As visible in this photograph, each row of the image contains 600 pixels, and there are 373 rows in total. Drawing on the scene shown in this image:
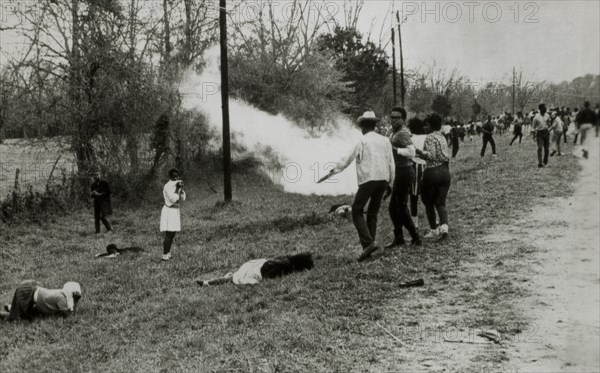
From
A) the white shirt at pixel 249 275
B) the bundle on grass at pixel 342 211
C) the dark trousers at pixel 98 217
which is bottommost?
the dark trousers at pixel 98 217

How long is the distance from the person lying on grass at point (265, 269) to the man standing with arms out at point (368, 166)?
2.89ft

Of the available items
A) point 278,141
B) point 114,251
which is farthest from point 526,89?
point 114,251

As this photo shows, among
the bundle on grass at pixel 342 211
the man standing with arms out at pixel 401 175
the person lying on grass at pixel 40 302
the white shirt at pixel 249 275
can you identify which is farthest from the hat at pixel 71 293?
the bundle on grass at pixel 342 211

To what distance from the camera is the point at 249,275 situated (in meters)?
8.29

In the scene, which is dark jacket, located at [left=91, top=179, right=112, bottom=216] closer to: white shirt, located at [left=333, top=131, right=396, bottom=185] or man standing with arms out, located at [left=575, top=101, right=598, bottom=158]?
white shirt, located at [left=333, top=131, right=396, bottom=185]

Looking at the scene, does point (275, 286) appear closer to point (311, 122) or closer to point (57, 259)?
point (57, 259)

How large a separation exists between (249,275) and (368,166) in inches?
86.2

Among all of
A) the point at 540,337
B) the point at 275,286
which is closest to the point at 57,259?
the point at 275,286

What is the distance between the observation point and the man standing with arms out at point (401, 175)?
27.8 ft

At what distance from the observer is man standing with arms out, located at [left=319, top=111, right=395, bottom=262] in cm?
800

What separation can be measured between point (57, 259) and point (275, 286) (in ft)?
23.8

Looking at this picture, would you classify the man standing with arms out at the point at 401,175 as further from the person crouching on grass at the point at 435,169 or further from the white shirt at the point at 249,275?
the white shirt at the point at 249,275

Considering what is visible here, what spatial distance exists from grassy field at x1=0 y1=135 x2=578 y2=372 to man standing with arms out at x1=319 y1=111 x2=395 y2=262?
56cm

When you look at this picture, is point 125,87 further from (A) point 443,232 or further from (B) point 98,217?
(A) point 443,232
